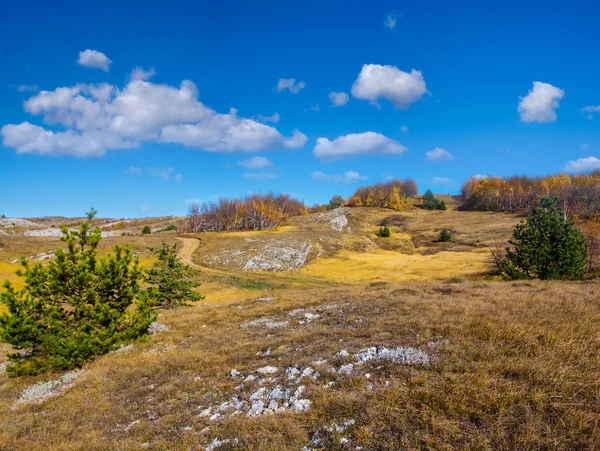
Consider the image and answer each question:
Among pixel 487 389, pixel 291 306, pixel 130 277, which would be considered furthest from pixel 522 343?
pixel 130 277

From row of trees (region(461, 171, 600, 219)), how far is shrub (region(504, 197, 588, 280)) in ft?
278

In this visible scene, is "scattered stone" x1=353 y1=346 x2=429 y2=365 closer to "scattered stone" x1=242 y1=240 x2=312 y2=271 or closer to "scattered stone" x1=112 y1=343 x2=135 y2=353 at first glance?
"scattered stone" x1=112 y1=343 x2=135 y2=353

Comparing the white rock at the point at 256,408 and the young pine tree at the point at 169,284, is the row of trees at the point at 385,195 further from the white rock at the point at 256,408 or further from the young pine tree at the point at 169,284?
the white rock at the point at 256,408

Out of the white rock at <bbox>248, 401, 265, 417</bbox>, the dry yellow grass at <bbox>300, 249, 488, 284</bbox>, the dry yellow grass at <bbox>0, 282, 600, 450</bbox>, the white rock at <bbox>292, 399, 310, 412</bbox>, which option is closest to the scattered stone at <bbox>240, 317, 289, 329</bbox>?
the dry yellow grass at <bbox>0, 282, 600, 450</bbox>

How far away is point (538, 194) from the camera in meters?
125

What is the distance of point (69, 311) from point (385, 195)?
529ft

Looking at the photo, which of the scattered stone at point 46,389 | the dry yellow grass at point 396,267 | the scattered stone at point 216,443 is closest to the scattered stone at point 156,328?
the scattered stone at point 46,389

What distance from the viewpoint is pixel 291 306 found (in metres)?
21.8

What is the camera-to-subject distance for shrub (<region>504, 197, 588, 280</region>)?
101 feet

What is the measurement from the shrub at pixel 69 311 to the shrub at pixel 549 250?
120 ft

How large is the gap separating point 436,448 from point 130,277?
1552cm

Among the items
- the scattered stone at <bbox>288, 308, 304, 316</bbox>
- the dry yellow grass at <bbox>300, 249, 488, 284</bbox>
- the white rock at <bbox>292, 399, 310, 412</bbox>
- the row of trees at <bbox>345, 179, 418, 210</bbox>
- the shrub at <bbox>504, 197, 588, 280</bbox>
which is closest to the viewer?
the white rock at <bbox>292, 399, 310, 412</bbox>

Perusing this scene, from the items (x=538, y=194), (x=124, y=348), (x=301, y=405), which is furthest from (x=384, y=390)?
(x=538, y=194)

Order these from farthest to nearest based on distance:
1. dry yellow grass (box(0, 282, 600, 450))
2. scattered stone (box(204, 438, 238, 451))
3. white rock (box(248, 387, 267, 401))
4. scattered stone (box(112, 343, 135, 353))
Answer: scattered stone (box(112, 343, 135, 353))
white rock (box(248, 387, 267, 401))
scattered stone (box(204, 438, 238, 451))
dry yellow grass (box(0, 282, 600, 450))
